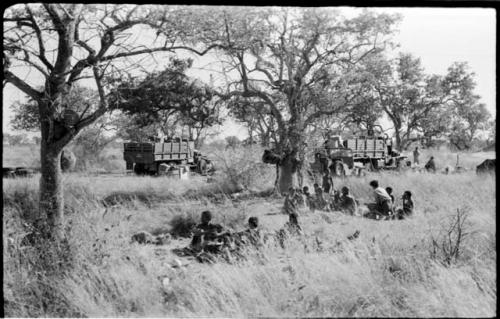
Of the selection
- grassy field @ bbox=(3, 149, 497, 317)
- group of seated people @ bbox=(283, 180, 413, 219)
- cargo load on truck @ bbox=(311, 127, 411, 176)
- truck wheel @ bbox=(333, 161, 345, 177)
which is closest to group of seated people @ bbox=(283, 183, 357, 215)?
group of seated people @ bbox=(283, 180, 413, 219)

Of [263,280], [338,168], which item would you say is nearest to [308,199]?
[263,280]

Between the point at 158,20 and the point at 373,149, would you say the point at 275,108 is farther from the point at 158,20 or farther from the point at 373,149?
the point at 373,149

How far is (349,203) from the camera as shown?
962cm

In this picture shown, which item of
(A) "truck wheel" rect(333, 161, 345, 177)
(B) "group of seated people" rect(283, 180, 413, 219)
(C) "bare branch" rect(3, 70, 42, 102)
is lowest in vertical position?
(B) "group of seated people" rect(283, 180, 413, 219)

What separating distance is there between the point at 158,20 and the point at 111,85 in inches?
46.2

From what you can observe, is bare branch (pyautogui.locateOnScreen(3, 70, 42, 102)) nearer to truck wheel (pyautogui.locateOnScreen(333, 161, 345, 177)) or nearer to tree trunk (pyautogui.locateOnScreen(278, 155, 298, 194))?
tree trunk (pyautogui.locateOnScreen(278, 155, 298, 194))

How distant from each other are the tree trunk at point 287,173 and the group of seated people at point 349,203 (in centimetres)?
137

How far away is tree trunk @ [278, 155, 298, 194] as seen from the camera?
482 inches

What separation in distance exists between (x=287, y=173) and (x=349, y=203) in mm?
2918

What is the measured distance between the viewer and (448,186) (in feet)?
37.5

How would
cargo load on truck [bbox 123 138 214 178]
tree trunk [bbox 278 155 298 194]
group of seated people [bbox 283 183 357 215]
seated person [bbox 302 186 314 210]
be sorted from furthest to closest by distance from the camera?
1. cargo load on truck [bbox 123 138 214 178]
2. tree trunk [bbox 278 155 298 194]
3. seated person [bbox 302 186 314 210]
4. group of seated people [bbox 283 183 357 215]

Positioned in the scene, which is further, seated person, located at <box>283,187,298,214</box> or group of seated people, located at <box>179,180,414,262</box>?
seated person, located at <box>283,187,298,214</box>

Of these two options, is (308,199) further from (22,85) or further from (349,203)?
(22,85)

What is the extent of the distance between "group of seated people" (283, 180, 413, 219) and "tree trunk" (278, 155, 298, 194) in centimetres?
137
